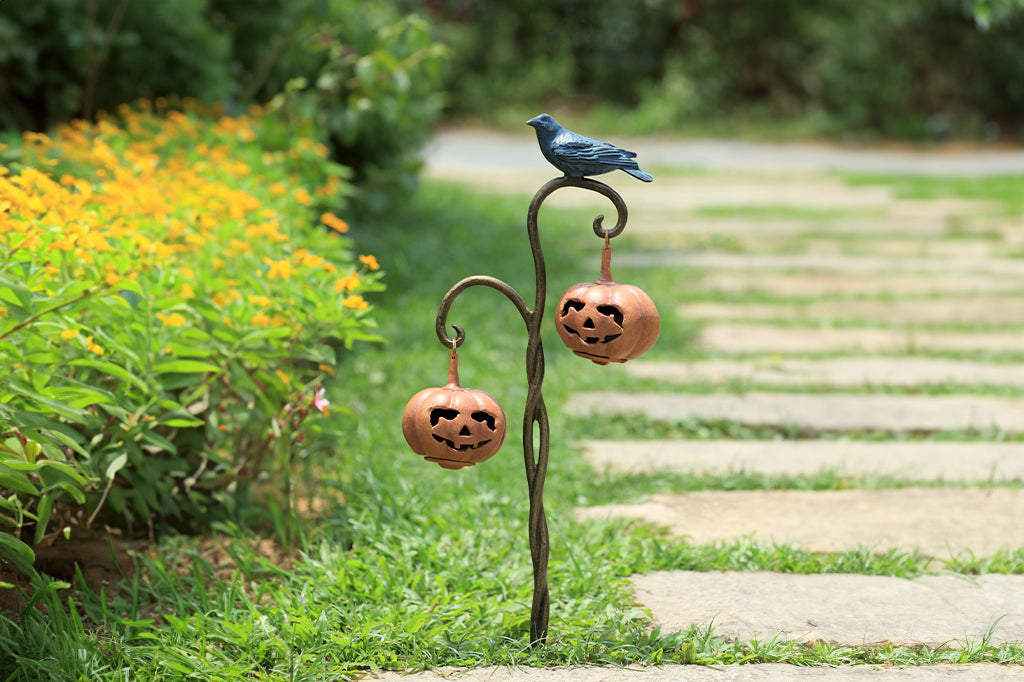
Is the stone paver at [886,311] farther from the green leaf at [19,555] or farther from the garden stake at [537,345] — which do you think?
the green leaf at [19,555]

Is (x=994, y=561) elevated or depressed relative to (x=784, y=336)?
depressed

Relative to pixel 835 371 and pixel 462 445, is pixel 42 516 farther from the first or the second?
pixel 835 371

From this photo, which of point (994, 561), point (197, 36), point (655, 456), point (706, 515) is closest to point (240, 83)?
point (197, 36)

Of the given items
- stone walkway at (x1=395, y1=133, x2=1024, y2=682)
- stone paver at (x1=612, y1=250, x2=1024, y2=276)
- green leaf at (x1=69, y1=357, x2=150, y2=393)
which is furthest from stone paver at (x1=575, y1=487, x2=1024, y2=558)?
stone paver at (x1=612, y1=250, x2=1024, y2=276)

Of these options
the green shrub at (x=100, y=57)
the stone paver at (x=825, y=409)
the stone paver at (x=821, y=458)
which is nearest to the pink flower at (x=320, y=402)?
the stone paver at (x=821, y=458)

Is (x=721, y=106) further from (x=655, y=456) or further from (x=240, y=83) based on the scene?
(x=655, y=456)

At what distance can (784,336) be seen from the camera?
528cm

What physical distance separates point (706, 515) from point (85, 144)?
10.0 feet

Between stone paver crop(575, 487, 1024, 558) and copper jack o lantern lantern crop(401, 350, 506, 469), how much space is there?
95 centimetres

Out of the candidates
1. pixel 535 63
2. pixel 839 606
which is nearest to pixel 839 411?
pixel 839 606

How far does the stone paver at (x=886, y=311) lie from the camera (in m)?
5.57

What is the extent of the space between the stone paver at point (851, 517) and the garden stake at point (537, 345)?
0.75m

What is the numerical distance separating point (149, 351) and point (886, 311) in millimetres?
4244

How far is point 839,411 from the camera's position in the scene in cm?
410
